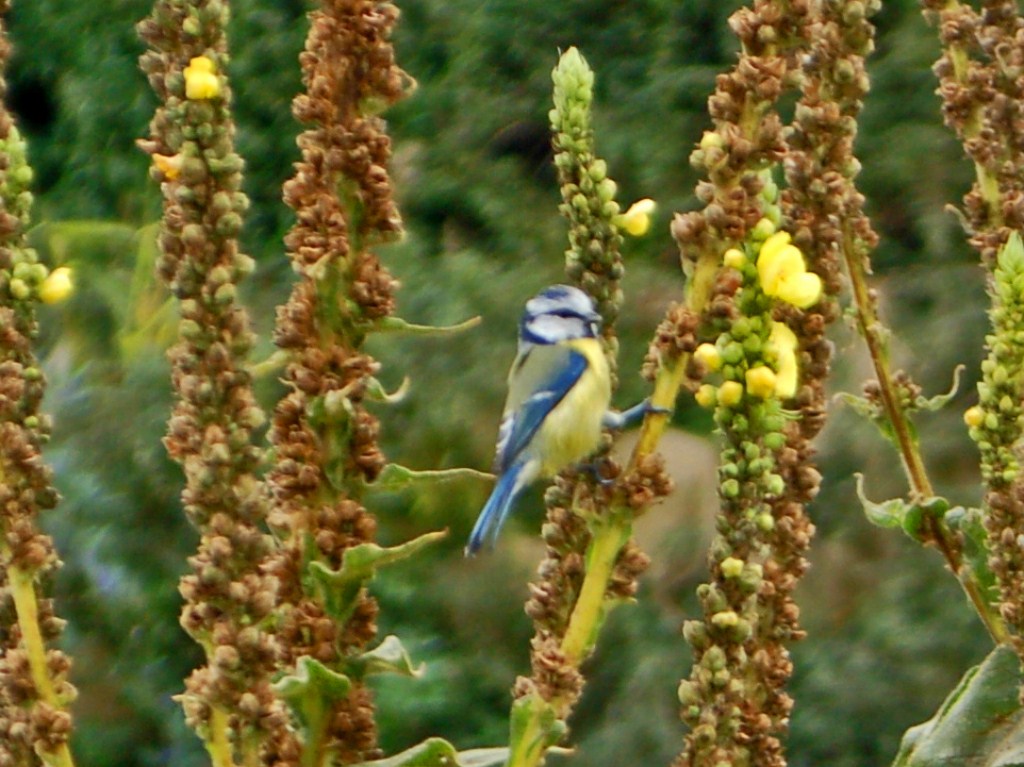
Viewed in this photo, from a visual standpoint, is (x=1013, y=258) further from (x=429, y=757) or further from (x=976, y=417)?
(x=429, y=757)

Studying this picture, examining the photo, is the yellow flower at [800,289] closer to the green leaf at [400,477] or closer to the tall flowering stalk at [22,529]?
the green leaf at [400,477]

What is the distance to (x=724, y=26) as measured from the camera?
4.08 m

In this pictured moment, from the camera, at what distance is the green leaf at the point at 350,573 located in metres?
0.77

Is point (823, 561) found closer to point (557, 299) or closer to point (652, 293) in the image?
point (652, 293)

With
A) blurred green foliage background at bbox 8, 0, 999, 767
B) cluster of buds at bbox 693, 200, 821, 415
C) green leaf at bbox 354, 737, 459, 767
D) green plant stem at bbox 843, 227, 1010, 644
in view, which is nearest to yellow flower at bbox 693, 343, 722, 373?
cluster of buds at bbox 693, 200, 821, 415

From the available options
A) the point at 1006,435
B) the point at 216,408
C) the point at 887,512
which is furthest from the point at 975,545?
the point at 216,408

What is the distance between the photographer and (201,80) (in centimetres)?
76

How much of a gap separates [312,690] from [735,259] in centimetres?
28

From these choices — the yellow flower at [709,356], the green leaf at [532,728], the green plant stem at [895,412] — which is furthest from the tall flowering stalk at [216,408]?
the green plant stem at [895,412]

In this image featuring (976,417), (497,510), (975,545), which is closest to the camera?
(976,417)

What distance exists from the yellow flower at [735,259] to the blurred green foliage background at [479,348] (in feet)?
4.48

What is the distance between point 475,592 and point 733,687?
230 cm

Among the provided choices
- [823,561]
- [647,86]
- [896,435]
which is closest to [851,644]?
[823,561]

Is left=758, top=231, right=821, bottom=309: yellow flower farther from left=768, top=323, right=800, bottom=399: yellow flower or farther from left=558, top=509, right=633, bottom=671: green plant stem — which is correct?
left=558, top=509, right=633, bottom=671: green plant stem
